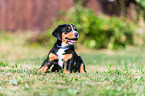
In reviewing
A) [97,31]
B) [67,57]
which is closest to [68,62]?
[67,57]

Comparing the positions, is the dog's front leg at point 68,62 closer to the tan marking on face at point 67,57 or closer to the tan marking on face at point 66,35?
the tan marking on face at point 67,57

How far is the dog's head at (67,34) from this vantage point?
411 cm

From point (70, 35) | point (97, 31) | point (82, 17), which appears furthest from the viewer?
point (82, 17)

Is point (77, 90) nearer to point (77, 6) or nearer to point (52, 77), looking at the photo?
point (52, 77)

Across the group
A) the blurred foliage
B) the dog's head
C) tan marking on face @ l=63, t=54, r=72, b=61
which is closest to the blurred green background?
the blurred foliage

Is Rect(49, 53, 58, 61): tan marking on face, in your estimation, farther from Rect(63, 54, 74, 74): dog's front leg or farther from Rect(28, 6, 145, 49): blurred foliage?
Rect(28, 6, 145, 49): blurred foliage

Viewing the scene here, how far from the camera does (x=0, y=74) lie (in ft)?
13.4

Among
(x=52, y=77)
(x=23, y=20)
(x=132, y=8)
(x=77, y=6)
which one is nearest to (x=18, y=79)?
(x=52, y=77)

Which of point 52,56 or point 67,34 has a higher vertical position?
point 67,34

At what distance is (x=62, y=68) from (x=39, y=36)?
7.51m

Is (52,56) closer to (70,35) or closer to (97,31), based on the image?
(70,35)

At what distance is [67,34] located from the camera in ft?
13.6

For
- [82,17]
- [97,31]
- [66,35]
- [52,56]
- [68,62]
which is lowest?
[68,62]

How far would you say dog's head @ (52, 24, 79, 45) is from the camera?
4.11 metres
